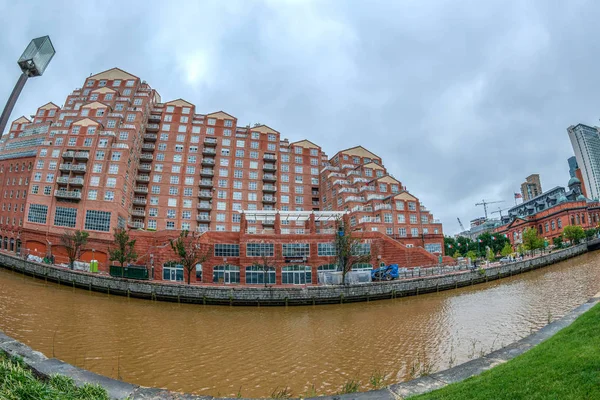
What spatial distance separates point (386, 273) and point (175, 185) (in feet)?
147

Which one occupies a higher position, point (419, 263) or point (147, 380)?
point (419, 263)

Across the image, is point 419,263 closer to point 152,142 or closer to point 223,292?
point 223,292

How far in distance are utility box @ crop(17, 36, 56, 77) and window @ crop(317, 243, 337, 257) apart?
41077mm

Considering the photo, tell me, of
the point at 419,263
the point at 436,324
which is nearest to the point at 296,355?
the point at 436,324

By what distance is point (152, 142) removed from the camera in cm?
7069

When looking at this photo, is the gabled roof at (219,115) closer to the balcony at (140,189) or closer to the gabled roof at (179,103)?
the gabled roof at (179,103)

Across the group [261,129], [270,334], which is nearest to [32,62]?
[270,334]

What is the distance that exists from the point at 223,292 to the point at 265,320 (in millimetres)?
8692

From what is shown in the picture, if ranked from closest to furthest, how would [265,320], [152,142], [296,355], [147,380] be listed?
[147,380], [296,355], [265,320], [152,142]

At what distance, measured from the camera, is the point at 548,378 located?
232 inches

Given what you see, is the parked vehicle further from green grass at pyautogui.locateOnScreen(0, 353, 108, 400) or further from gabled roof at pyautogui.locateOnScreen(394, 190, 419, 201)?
green grass at pyautogui.locateOnScreen(0, 353, 108, 400)

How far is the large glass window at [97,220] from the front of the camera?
53906mm

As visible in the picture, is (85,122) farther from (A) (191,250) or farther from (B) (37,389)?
(B) (37,389)

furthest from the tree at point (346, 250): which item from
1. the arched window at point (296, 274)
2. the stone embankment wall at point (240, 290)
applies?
the arched window at point (296, 274)
